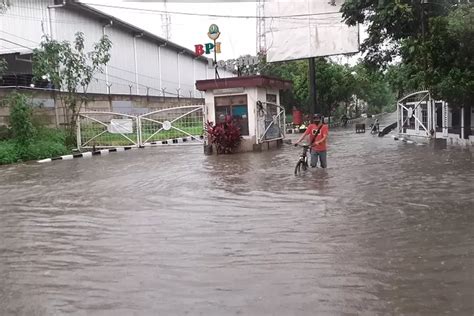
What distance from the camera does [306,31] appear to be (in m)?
29.6

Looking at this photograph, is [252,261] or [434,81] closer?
[252,261]

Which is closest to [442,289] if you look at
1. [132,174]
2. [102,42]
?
[132,174]

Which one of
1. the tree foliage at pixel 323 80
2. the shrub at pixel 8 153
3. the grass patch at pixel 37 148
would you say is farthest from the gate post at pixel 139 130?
the tree foliage at pixel 323 80

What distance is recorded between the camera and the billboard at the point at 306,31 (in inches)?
1132

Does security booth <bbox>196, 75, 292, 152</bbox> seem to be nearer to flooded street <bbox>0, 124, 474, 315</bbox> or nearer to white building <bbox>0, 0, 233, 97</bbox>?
flooded street <bbox>0, 124, 474, 315</bbox>

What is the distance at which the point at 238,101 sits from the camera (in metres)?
19.9

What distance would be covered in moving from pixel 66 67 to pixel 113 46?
1272 cm

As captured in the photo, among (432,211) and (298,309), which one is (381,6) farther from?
(298,309)

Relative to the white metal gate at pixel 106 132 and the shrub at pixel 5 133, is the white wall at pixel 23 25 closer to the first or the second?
the white metal gate at pixel 106 132

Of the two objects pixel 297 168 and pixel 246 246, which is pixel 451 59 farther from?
pixel 246 246

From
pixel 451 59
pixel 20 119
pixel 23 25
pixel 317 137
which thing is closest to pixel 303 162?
pixel 317 137

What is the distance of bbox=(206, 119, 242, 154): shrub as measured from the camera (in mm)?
18953

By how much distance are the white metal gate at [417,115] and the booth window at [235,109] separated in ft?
23.6

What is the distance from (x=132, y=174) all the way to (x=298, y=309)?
10191 mm
